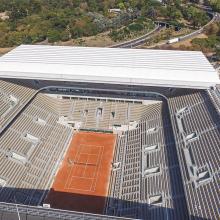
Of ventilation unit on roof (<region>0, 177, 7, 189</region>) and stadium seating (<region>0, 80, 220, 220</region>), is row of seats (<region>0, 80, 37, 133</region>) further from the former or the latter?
ventilation unit on roof (<region>0, 177, 7, 189</region>)

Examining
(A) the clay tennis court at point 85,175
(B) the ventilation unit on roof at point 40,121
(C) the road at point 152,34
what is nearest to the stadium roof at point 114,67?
(B) the ventilation unit on roof at point 40,121

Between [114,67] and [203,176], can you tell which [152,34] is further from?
[203,176]

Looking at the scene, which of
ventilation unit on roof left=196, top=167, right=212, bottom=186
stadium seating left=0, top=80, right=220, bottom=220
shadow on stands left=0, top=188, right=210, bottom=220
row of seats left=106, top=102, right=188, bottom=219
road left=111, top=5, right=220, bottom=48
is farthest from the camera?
road left=111, top=5, right=220, bottom=48

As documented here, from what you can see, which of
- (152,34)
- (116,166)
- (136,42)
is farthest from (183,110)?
(152,34)

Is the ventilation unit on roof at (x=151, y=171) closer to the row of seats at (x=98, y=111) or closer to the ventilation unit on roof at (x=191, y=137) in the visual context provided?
the ventilation unit on roof at (x=191, y=137)

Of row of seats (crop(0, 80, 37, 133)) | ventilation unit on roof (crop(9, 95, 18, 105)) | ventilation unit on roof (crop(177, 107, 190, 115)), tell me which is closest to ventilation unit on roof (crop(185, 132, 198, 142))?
ventilation unit on roof (crop(177, 107, 190, 115))

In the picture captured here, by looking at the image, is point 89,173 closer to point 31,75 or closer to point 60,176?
point 60,176

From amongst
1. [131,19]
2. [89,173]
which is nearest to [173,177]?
[89,173]
